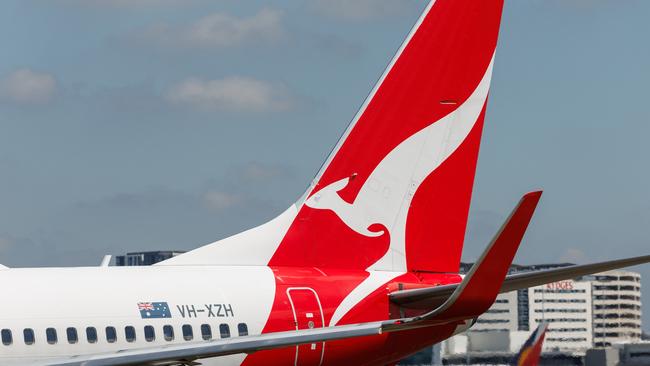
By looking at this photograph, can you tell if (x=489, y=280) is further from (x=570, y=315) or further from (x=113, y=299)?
(x=570, y=315)

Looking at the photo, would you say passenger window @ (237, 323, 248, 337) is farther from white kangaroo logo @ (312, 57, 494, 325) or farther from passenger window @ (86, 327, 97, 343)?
white kangaroo logo @ (312, 57, 494, 325)

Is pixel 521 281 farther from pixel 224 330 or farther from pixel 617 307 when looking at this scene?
pixel 617 307

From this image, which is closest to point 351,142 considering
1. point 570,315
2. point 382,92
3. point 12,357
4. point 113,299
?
point 382,92

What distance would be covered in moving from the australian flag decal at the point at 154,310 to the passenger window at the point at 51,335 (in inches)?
51.0

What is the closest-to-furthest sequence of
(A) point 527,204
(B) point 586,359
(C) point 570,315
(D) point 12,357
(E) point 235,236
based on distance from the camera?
(A) point 527,204 < (D) point 12,357 < (E) point 235,236 < (B) point 586,359 < (C) point 570,315

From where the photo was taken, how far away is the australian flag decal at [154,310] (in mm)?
18156

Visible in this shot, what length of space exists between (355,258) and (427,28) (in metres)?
3.85

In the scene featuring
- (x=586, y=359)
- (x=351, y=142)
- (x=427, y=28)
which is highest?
(x=427, y=28)

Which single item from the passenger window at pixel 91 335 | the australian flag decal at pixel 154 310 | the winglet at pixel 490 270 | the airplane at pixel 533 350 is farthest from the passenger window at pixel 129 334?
the airplane at pixel 533 350

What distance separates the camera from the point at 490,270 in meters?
14.2

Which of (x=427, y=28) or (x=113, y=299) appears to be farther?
(x=427, y=28)

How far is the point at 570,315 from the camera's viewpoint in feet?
322

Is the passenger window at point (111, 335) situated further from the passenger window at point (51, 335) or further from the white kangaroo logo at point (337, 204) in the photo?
the white kangaroo logo at point (337, 204)

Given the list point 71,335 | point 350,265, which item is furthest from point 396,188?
point 71,335
